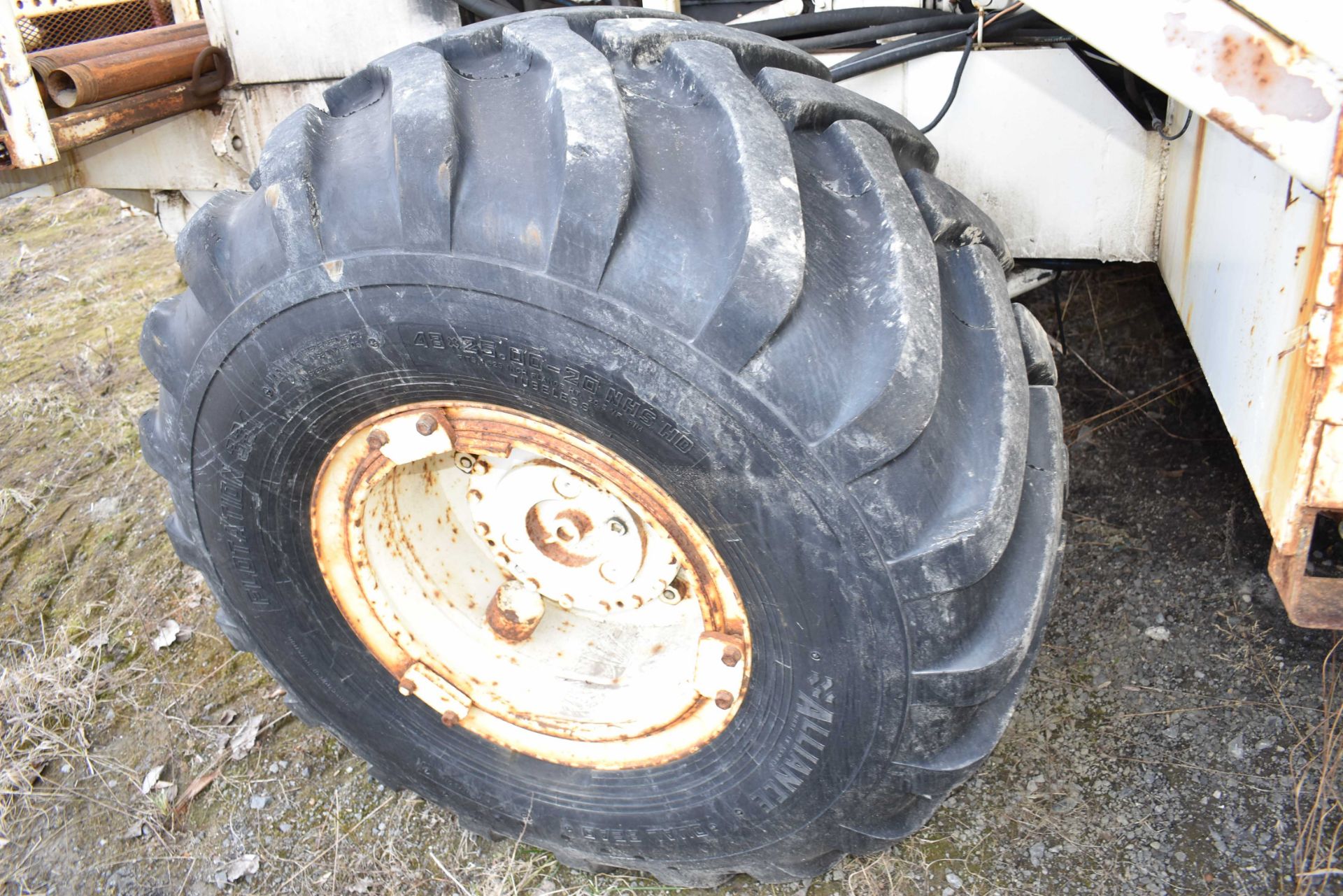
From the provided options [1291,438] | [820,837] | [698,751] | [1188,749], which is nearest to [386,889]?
[698,751]

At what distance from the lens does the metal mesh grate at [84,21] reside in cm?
202

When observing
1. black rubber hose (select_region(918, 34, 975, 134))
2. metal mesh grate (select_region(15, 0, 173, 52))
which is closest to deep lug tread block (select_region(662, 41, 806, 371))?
black rubber hose (select_region(918, 34, 975, 134))

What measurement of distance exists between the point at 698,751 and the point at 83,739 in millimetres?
1523

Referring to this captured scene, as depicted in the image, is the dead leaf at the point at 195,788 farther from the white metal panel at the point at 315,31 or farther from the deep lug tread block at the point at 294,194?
the white metal panel at the point at 315,31

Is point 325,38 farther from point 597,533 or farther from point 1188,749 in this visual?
point 1188,749

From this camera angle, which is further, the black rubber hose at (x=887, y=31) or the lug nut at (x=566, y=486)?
the black rubber hose at (x=887, y=31)

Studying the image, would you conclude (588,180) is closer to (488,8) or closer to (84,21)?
(488,8)

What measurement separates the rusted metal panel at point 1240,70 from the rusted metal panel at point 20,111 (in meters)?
1.66

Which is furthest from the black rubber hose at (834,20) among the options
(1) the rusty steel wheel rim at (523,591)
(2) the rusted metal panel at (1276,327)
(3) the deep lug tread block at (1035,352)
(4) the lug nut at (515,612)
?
(4) the lug nut at (515,612)

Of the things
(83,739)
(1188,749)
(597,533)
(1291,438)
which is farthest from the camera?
(83,739)

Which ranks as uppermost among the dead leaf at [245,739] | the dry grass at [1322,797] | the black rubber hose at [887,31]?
the black rubber hose at [887,31]

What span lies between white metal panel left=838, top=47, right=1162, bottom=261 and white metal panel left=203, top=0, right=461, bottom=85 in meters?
0.76

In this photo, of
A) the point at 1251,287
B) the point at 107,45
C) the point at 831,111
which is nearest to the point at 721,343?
the point at 831,111

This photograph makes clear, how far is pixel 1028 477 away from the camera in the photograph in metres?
1.35
